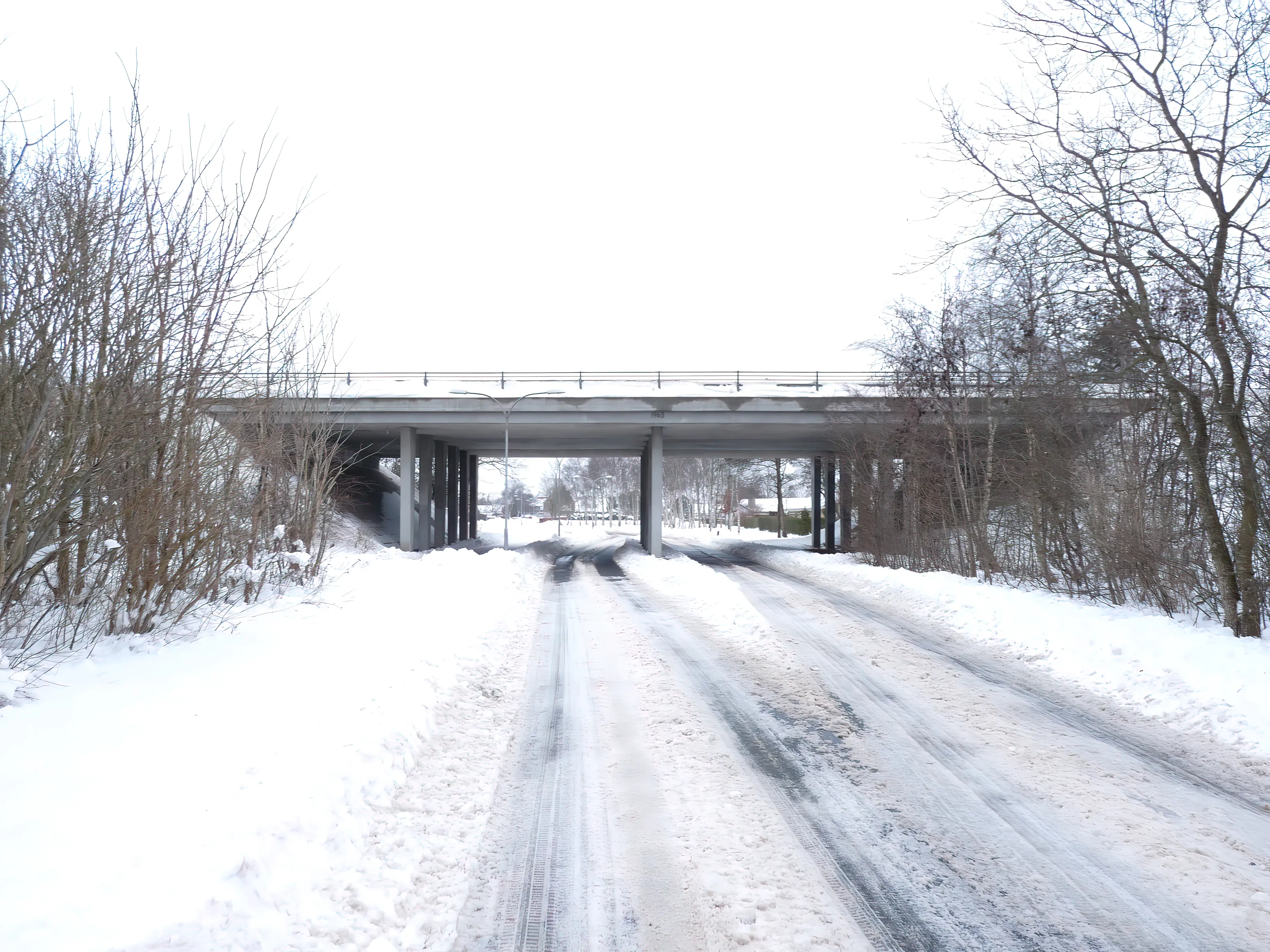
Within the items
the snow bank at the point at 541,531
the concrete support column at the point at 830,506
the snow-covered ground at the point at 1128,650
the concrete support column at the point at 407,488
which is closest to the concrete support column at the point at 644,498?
the snow bank at the point at 541,531

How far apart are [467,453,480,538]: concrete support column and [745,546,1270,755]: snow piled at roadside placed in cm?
3444

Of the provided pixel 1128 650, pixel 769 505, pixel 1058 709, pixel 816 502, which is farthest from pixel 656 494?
pixel 769 505

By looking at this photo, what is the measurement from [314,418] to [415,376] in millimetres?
21874

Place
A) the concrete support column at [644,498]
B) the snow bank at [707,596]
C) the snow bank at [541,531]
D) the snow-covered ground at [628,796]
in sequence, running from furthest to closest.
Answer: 1. the snow bank at [541,531]
2. the concrete support column at [644,498]
3. the snow bank at [707,596]
4. the snow-covered ground at [628,796]

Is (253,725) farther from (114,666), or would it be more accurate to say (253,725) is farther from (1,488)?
(1,488)

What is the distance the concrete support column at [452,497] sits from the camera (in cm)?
3897

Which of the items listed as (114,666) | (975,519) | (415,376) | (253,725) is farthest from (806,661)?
(415,376)

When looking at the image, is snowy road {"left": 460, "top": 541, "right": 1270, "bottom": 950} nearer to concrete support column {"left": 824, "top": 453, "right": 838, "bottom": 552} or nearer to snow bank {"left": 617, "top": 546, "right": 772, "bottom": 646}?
snow bank {"left": 617, "top": 546, "right": 772, "bottom": 646}

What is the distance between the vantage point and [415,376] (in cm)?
3384

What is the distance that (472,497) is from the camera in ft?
154

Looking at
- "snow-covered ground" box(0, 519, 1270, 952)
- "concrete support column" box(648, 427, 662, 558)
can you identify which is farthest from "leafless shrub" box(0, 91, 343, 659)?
"concrete support column" box(648, 427, 662, 558)

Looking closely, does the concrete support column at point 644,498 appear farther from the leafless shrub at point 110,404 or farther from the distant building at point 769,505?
the leafless shrub at point 110,404

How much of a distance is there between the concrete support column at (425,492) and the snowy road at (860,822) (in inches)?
1033

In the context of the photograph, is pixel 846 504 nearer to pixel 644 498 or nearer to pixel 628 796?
pixel 644 498
